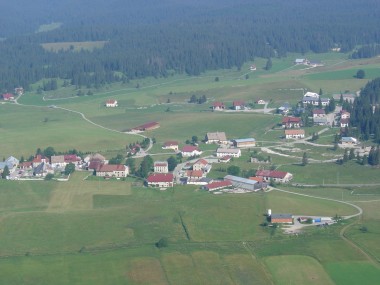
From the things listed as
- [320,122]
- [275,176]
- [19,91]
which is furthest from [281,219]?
[19,91]

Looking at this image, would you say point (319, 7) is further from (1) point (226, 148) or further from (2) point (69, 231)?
(2) point (69, 231)

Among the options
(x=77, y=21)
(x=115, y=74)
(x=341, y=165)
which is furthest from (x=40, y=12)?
(x=341, y=165)

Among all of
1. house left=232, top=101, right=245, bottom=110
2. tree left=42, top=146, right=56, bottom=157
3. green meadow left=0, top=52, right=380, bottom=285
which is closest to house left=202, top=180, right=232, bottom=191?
green meadow left=0, top=52, right=380, bottom=285

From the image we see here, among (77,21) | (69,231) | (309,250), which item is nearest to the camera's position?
(309,250)

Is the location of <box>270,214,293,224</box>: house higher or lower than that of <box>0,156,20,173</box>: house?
lower

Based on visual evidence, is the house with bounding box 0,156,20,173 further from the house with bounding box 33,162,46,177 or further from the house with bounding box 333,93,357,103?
the house with bounding box 333,93,357,103

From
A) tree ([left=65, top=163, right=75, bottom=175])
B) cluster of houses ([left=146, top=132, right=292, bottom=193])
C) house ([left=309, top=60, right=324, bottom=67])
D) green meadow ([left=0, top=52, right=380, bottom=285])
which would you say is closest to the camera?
green meadow ([left=0, top=52, right=380, bottom=285])
